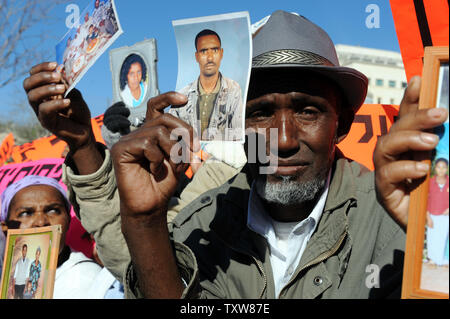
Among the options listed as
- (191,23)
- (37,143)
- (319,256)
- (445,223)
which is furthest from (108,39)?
(37,143)

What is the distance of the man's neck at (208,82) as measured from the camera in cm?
162

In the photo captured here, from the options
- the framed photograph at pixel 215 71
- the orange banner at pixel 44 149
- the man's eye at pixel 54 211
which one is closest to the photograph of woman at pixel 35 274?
the man's eye at pixel 54 211

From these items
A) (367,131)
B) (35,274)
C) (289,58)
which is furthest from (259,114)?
(367,131)

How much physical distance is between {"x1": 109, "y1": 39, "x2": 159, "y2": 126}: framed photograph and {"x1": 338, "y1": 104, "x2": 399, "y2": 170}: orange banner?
A: 81.8 inches

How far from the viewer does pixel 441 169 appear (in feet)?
3.89

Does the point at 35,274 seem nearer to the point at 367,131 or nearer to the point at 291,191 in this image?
the point at 291,191

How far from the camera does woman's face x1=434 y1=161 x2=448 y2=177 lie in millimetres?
1181

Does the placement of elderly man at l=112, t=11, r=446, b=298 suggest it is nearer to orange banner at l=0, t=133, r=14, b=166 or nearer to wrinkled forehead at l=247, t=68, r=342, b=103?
wrinkled forehead at l=247, t=68, r=342, b=103

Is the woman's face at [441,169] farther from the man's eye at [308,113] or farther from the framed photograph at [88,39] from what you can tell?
the framed photograph at [88,39]

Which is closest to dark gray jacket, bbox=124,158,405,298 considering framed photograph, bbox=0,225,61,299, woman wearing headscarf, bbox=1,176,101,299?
framed photograph, bbox=0,225,61,299

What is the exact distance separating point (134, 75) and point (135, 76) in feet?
0.06

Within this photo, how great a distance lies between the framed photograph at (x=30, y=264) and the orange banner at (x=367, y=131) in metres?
2.72

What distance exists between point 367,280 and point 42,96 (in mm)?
1600

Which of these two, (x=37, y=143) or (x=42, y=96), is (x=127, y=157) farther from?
(x=37, y=143)
